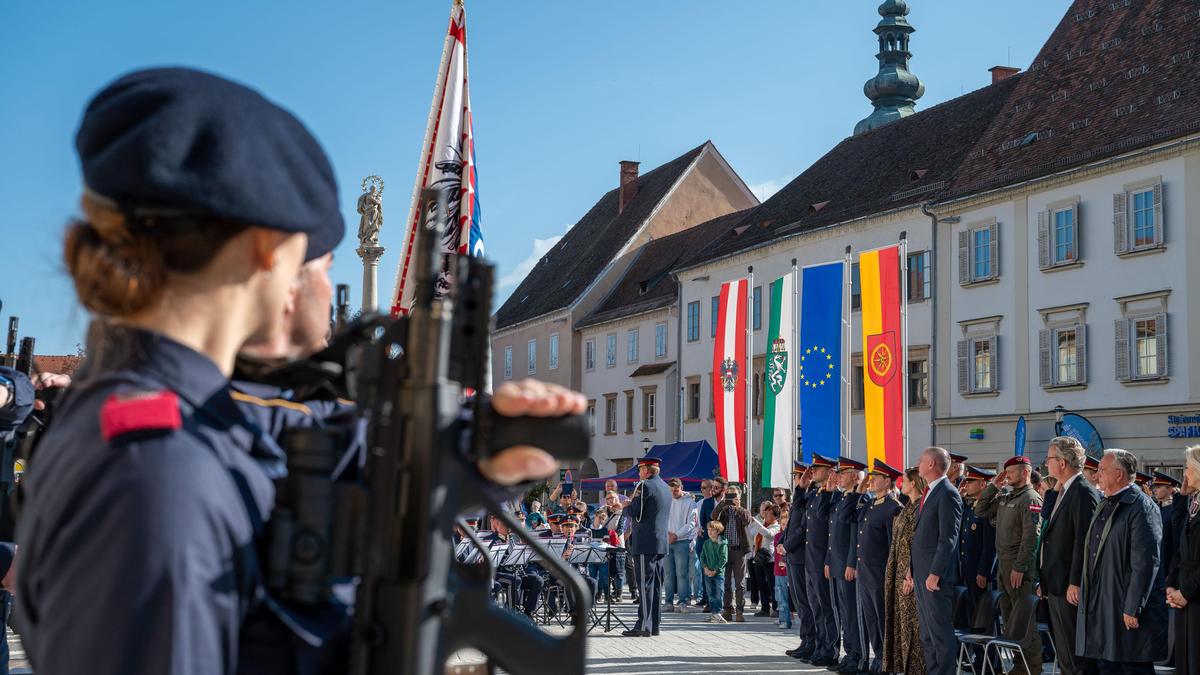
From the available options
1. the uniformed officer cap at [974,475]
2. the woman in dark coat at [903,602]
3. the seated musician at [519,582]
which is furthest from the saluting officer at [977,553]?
the seated musician at [519,582]

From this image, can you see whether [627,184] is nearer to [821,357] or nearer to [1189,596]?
[821,357]

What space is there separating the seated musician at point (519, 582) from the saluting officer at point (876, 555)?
538cm

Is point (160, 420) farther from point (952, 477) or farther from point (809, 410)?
point (809, 410)

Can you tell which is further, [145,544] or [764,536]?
[764,536]

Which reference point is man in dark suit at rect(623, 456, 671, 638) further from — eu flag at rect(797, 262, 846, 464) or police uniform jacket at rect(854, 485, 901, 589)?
eu flag at rect(797, 262, 846, 464)

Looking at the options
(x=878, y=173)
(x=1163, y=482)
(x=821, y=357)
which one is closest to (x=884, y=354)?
(x=821, y=357)

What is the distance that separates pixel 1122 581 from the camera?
10.7 meters

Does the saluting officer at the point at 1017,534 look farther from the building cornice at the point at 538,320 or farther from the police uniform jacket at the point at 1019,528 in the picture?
the building cornice at the point at 538,320

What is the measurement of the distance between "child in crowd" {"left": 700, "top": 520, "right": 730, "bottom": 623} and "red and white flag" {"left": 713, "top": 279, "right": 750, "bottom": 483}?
6583 mm

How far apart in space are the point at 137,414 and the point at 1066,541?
1101 cm

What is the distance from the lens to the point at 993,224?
3616cm

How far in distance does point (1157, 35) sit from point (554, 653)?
3767 centimetres

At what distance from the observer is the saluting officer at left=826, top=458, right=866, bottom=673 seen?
1389cm

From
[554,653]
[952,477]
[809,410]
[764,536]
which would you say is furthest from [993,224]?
[554,653]
